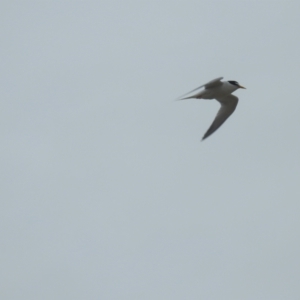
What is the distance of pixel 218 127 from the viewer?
1838cm

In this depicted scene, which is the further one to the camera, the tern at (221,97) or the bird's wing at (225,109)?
the bird's wing at (225,109)

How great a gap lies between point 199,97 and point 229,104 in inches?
37.9

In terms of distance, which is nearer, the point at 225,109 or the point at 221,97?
the point at 221,97

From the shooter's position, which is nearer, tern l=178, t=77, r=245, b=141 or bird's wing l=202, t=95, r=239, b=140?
tern l=178, t=77, r=245, b=141

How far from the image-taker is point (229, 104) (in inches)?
727

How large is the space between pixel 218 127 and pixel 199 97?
41.6 inches

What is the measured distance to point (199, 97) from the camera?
1820cm

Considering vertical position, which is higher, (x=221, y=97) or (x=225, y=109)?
(x=221, y=97)

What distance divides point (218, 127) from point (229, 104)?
2.51ft
